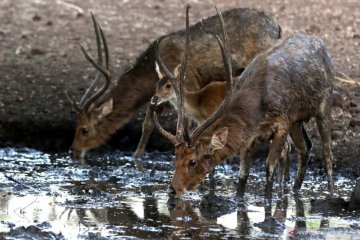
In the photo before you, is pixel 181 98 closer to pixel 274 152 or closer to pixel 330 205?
pixel 274 152

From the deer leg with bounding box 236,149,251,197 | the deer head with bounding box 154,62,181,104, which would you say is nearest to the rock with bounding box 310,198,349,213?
the deer leg with bounding box 236,149,251,197

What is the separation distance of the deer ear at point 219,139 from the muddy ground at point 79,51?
2.85 m

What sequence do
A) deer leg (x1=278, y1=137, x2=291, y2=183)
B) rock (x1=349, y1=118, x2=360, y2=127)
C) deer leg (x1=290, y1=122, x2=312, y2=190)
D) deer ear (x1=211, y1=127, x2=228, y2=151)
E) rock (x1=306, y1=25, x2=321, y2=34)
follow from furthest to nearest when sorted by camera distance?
1. rock (x1=306, y1=25, x2=321, y2=34)
2. rock (x1=349, y1=118, x2=360, y2=127)
3. deer leg (x1=278, y1=137, x2=291, y2=183)
4. deer leg (x1=290, y1=122, x2=312, y2=190)
5. deer ear (x1=211, y1=127, x2=228, y2=151)

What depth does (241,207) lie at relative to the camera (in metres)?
10.9

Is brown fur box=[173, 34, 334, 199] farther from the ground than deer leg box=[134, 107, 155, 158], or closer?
farther from the ground

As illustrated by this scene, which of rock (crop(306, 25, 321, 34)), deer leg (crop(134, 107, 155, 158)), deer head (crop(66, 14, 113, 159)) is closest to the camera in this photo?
deer leg (crop(134, 107, 155, 158))

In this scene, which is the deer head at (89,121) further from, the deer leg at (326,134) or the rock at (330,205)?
the rock at (330,205)

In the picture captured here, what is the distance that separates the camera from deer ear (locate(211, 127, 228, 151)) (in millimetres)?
10484

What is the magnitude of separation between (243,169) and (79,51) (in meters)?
7.10

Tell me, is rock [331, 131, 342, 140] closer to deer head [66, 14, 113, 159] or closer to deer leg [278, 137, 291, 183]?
deer leg [278, 137, 291, 183]

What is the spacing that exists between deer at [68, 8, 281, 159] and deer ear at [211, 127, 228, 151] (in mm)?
3238

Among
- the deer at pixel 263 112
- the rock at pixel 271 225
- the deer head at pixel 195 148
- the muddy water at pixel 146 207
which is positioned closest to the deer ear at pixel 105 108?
the muddy water at pixel 146 207

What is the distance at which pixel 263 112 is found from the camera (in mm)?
10953

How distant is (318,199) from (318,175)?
1752mm
